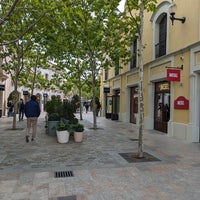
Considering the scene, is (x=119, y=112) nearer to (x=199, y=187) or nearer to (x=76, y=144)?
(x=76, y=144)

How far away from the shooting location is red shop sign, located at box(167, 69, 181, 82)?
9742mm

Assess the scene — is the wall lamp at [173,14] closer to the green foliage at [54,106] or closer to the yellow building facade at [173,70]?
the yellow building facade at [173,70]

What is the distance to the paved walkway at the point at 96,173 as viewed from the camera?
4004 mm

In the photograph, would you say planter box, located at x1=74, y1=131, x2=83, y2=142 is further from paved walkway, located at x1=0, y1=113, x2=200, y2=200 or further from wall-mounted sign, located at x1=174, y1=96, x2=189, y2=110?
wall-mounted sign, located at x1=174, y1=96, x2=189, y2=110

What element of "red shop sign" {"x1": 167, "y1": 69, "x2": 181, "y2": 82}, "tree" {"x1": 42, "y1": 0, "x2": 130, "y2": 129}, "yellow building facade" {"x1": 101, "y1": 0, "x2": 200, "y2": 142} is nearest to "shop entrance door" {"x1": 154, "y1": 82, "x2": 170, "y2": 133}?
"yellow building facade" {"x1": 101, "y1": 0, "x2": 200, "y2": 142}

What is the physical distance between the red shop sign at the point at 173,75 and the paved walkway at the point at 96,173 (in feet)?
10.2

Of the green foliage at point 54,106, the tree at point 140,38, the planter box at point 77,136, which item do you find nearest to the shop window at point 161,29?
the tree at point 140,38

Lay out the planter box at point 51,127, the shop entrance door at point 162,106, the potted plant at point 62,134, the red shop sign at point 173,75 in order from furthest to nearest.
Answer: the shop entrance door at point 162,106 → the planter box at point 51,127 → the red shop sign at point 173,75 → the potted plant at point 62,134

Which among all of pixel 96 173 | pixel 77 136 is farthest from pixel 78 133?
pixel 96 173

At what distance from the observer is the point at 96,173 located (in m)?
5.11

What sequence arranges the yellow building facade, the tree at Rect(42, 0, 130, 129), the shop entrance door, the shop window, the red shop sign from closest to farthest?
1. the yellow building facade
2. the red shop sign
3. the tree at Rect(42, 0, 130, 129)
4. the shop window
5. the shop entrance door

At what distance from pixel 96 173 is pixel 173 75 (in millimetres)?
6355

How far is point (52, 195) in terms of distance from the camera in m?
3.94

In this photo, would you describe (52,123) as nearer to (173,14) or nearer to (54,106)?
(54,106)
